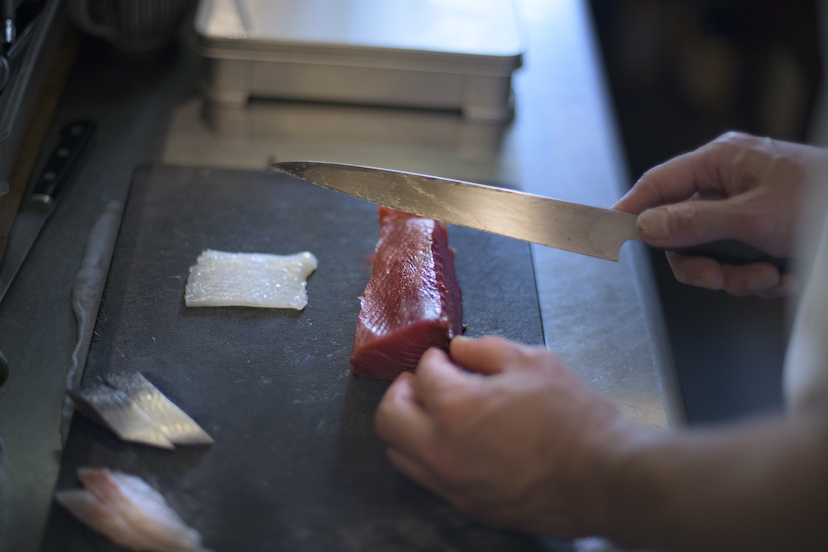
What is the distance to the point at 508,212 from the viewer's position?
5.49ft

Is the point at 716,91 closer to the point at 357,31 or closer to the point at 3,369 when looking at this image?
the point at 357,31

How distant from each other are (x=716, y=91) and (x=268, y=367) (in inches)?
126

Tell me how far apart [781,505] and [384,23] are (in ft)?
6.10

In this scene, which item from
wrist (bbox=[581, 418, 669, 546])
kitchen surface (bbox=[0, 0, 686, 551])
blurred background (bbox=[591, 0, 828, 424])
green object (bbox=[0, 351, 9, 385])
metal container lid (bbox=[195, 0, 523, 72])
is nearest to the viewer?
wrist (bbox=[581, 418, 669, 546])

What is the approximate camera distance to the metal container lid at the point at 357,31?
7.05 ft

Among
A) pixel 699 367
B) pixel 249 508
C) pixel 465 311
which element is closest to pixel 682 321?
pixel 699 367

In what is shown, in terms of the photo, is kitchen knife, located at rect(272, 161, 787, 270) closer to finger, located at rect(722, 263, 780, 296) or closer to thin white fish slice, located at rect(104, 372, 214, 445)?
finger, located at rect(722, 263, 780, 296)

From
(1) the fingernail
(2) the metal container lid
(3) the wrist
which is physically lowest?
(3) the wrist

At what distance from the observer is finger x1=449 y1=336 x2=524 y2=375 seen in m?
1.34

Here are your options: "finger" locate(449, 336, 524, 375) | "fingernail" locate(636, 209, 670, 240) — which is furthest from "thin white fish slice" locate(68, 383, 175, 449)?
"fingernail" locate(636, 209, 670, 240)

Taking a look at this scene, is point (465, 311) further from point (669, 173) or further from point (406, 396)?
point (669, 173)

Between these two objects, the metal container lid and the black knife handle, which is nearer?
the black knife handle

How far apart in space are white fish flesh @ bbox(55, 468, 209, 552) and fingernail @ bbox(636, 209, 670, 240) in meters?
1.16

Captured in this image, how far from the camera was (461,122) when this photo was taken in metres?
2.38
